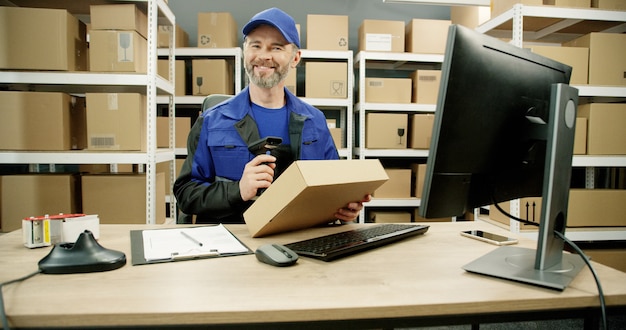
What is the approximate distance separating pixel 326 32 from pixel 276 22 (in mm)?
1582

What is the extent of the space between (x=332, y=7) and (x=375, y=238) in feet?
9.75

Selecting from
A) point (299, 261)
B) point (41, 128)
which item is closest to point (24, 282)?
point (299, 261)

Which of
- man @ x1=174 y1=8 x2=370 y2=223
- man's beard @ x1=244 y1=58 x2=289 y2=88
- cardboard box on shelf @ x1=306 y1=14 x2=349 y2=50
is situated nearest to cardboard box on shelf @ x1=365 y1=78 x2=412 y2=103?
cardboard box on shelf @ x1=306 y1=14 x2=349 y2=50

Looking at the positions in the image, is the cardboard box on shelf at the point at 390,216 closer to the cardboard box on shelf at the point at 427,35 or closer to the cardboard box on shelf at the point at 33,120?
the cardboard box on shelf at the point at 427,35

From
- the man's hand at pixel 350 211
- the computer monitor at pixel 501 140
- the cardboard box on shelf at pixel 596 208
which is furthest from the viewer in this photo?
the cardboard box on shelf at pixel 596 208

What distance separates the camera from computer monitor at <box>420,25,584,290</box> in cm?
62

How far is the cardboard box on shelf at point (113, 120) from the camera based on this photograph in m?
1.90

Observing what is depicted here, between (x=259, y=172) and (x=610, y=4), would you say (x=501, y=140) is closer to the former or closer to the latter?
Result: (x=259, y=172)

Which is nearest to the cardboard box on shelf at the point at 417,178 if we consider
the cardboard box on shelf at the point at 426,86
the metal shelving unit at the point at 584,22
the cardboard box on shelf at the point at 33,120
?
the cardboard box on shelf at the point at 426,86

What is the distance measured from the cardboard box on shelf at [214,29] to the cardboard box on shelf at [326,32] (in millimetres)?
600

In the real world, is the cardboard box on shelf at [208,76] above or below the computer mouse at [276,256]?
above

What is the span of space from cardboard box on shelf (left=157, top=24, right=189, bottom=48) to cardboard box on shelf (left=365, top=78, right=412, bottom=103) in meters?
1.44

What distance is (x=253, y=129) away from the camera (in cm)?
146

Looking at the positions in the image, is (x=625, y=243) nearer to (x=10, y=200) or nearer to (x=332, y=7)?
(x=332, y=7)
